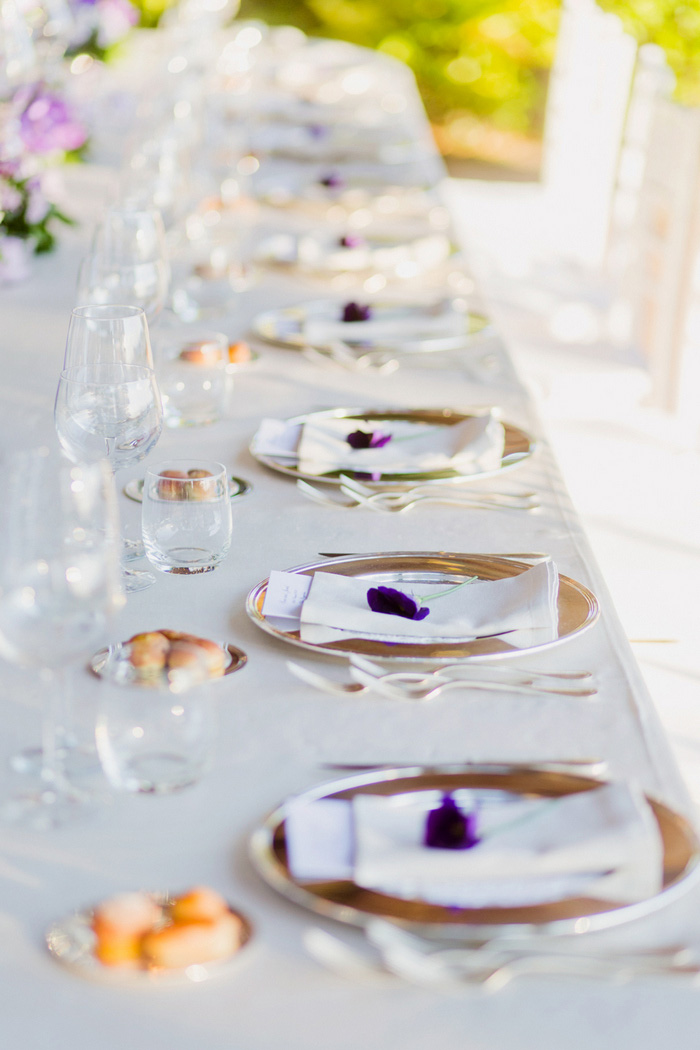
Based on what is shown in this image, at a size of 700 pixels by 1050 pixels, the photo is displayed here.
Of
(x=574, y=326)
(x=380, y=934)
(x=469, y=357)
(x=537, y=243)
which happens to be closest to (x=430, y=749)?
(x=380, y=934)

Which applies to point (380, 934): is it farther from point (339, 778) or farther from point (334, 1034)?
point (339, 778)

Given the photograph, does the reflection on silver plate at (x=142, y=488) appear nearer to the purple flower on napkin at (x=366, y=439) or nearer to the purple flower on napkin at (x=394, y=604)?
the purple flower on napkin at (x=366, y=439)

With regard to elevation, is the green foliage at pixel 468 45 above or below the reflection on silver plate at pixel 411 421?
below

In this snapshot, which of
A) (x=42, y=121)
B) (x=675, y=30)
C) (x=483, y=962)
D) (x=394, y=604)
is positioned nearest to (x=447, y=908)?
(x=483, y=962)

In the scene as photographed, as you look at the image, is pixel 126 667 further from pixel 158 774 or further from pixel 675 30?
pixel 675 30

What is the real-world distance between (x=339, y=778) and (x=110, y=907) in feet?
0.71

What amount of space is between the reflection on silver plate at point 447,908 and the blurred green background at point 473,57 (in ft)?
26.0

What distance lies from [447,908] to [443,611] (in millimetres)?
431

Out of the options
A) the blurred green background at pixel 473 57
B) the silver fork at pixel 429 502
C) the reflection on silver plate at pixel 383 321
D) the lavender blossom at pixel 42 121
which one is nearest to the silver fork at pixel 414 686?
the silver fork at pixel 429 502

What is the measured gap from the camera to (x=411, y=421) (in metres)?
1.60

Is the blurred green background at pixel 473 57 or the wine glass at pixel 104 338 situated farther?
the blurred green background at pixel 473 57

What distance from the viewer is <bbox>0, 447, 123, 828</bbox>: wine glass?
778 mm

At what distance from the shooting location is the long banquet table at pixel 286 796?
25.5 inches

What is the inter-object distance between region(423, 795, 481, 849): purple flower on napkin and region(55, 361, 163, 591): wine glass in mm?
474
